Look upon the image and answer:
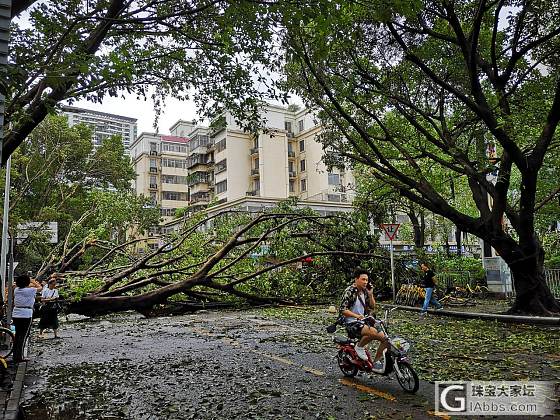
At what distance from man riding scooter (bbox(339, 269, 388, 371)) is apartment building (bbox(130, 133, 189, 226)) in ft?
208

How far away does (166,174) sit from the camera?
228 feet

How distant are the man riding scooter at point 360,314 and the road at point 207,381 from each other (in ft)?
1.62

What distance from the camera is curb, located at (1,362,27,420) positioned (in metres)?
5.98

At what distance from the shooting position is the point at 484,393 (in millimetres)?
6258

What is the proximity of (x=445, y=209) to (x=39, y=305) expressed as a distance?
12681mm

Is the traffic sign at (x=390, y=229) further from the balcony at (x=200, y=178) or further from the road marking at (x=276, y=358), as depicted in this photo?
the balcony at (x=200, y=178)

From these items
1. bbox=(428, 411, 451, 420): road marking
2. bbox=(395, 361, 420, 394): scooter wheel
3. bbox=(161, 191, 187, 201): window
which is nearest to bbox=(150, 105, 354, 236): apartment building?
bbox=(161, 191, 187, 201): window

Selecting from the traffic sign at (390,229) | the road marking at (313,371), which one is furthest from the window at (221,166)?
the road marking at (313,371)

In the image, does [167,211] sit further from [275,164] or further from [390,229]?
[390,229]

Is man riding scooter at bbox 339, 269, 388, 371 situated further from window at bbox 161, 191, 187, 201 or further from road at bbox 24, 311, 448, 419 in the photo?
window at bbox 161, 191, 187, 201

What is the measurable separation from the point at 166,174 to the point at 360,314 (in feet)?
212

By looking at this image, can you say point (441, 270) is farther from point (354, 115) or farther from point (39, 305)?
point (39, 305)

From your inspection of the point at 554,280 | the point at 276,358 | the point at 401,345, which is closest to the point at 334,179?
the point at 554,280

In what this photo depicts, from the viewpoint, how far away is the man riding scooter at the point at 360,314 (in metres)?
7.25
